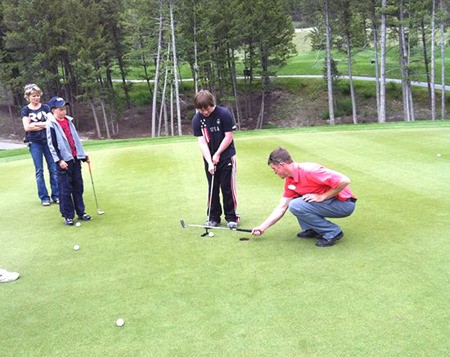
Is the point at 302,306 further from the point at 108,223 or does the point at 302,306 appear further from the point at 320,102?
the point at 320,102

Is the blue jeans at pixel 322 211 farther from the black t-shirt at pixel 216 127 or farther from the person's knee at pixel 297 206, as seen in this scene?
the black t-shirt at pixel 216 127

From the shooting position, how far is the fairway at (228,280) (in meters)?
3.27

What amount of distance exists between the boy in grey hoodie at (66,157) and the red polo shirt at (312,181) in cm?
334

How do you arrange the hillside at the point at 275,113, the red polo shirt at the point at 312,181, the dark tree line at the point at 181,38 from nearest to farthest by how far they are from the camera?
the red polo shirt at the point at 312,181
the dark tree line at the point at 181,38
the hillside at the point at 275,113

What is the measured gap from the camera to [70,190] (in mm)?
6926

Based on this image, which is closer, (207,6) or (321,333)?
(321,333)

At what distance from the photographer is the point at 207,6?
33.7m

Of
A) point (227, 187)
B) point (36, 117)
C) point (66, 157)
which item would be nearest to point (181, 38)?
point (36, 117)

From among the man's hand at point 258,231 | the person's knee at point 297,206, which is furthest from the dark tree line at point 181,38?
the man's hand at point 258,231

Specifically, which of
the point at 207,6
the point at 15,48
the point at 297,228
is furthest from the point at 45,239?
the point at 15,48

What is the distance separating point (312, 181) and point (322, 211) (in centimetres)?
37

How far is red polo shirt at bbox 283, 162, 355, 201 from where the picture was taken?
15.9 ft

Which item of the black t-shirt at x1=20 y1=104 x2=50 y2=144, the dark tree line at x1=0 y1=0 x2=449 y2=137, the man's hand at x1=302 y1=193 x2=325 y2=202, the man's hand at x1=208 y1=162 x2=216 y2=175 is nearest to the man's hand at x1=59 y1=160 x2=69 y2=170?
the black t-shirt at x1=20 y1=104 x2=50 y2=144

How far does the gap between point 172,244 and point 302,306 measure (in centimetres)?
217
